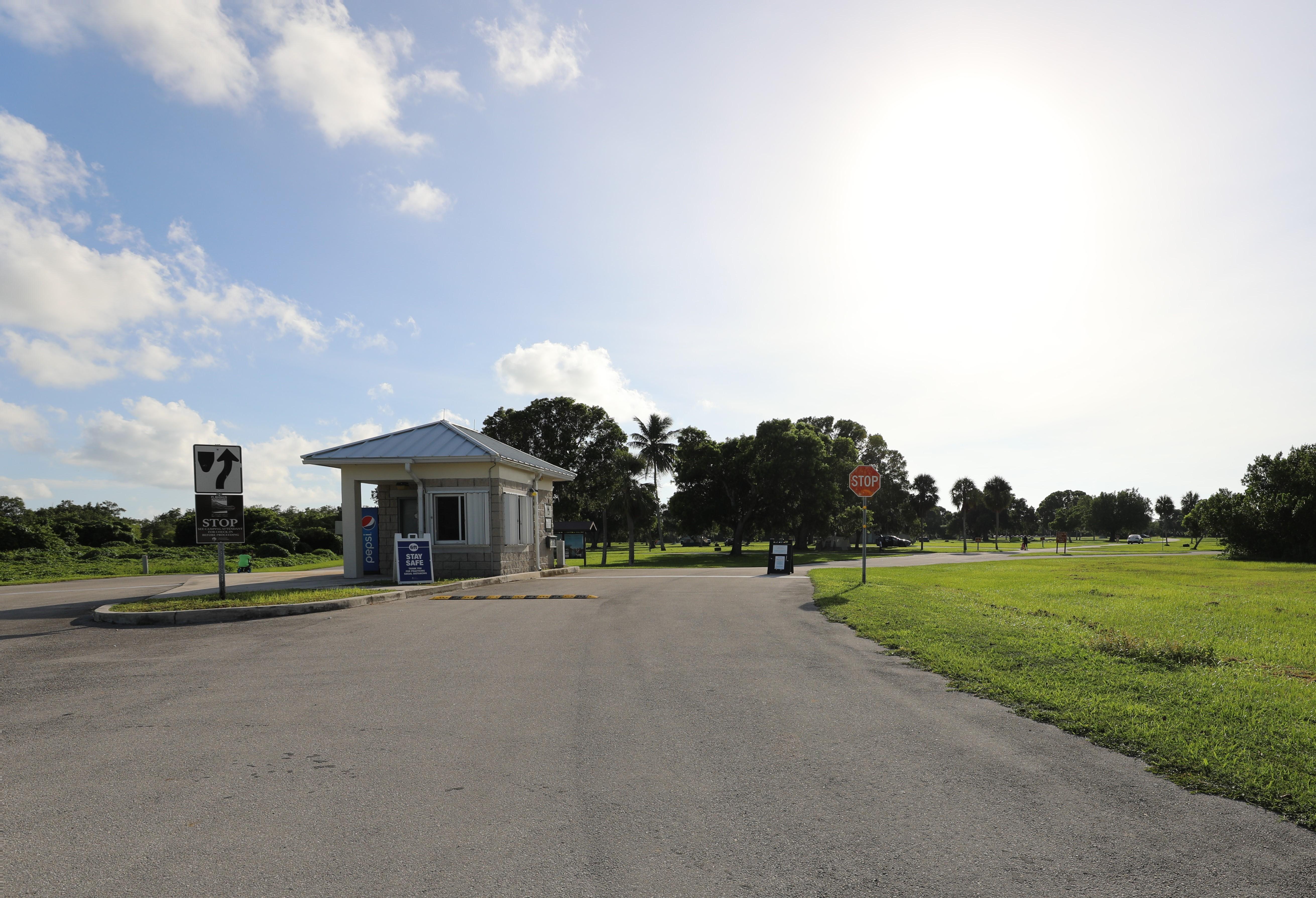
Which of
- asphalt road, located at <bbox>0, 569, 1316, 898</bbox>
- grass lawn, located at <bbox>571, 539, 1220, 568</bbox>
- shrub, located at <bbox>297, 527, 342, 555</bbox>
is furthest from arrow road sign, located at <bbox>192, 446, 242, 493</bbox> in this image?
shrub, located at <bbox>297, 527, 342, 555</bbox>

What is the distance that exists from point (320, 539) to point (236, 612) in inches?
1220

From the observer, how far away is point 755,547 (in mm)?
71938

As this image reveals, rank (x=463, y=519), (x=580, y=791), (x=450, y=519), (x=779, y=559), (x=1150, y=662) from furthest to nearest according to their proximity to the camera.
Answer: (x=779, y=559), (x=450, y=519), (x=463, y=519), (x=1150, y=662), (x=580, y=791)

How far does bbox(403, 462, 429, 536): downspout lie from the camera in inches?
792

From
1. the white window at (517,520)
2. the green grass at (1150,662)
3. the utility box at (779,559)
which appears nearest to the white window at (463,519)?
the white window at (517,520)

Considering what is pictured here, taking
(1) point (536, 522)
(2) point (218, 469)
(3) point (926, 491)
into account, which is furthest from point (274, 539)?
(3) point (926, 491)

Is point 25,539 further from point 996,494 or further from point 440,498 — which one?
point 996,494

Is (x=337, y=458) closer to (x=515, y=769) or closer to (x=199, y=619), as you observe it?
(x=199, y=619)

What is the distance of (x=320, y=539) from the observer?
4103cm

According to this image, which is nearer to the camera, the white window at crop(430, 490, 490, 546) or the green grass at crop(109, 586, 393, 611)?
the green grass at crop(109, 586, 393, 611)

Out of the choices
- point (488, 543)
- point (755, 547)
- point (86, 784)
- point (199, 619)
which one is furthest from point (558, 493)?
point (86, 784)

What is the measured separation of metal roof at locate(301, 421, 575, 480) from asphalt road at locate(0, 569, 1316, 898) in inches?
476

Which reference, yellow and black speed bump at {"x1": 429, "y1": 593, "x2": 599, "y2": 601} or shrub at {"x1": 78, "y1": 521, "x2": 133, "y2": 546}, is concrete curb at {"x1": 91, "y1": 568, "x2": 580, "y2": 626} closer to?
yellow and black speed bump at {"x1": 429, "y1": 593, "x2": 599, "y2": 601}

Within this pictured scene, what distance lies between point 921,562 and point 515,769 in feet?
119
